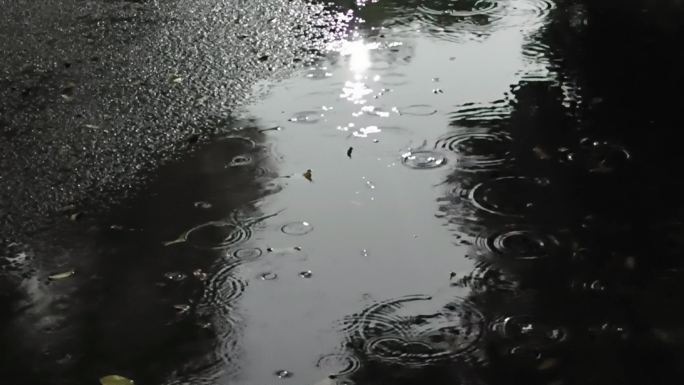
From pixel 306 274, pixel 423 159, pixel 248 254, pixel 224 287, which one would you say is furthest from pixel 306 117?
pixel 224 287

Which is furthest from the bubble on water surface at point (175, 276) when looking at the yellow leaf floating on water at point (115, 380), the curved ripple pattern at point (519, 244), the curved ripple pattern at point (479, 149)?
the curved ripple pattern at point (479, 149)

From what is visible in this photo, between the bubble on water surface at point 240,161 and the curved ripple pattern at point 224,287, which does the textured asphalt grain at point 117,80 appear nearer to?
the bubble on water surface at point 240,161

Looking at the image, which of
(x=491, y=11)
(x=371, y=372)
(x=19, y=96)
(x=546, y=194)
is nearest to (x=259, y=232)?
(x=371, y=372)

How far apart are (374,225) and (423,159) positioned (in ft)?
2.56

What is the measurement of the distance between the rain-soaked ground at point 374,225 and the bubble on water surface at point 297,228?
2 centimetres

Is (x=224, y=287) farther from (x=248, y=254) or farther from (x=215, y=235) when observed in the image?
(x=215, y=235)

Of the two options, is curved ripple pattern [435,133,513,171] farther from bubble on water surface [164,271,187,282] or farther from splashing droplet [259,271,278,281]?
bubble on water surface [164,271,187,282]

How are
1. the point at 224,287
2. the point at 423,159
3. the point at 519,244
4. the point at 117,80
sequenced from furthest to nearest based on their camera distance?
the point at 117,80, the point at 423,159, the point at 519,244, the point at 224,287

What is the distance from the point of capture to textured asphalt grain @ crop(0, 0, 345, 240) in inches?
197

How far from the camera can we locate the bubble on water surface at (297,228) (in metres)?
4.43

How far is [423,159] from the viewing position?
201 inches

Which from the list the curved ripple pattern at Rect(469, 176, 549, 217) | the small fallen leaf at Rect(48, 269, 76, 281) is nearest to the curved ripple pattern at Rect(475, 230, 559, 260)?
the curved ripple pattern at Rect(469, 176, 549, 217)

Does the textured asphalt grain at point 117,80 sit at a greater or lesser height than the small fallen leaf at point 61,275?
greater

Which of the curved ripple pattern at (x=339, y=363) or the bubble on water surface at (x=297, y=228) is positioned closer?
the curved ripple pattern at (x=339, y=363)
